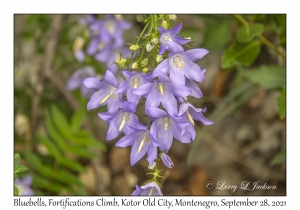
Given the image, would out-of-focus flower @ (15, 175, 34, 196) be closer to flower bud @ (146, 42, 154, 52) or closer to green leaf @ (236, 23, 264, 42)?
flower bud @ (146, 42, 154, 52)

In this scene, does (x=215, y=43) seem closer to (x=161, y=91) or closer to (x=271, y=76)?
(x=271, y=76)

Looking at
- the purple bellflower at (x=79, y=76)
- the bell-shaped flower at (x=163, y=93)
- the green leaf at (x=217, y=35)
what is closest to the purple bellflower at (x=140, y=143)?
the bell-shaped flower at (x=163, y=93)

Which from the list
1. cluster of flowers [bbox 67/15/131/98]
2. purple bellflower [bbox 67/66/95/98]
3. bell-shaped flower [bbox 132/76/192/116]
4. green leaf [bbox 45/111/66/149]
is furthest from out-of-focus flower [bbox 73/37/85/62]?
bell-shaped flower [bbox 132/76/192/116]

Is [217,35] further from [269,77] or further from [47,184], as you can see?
[47,184]

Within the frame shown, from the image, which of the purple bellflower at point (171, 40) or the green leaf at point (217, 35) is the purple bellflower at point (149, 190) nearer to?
the purple bellflower at point (171, 40)

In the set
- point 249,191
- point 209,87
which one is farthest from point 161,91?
point 209,87
